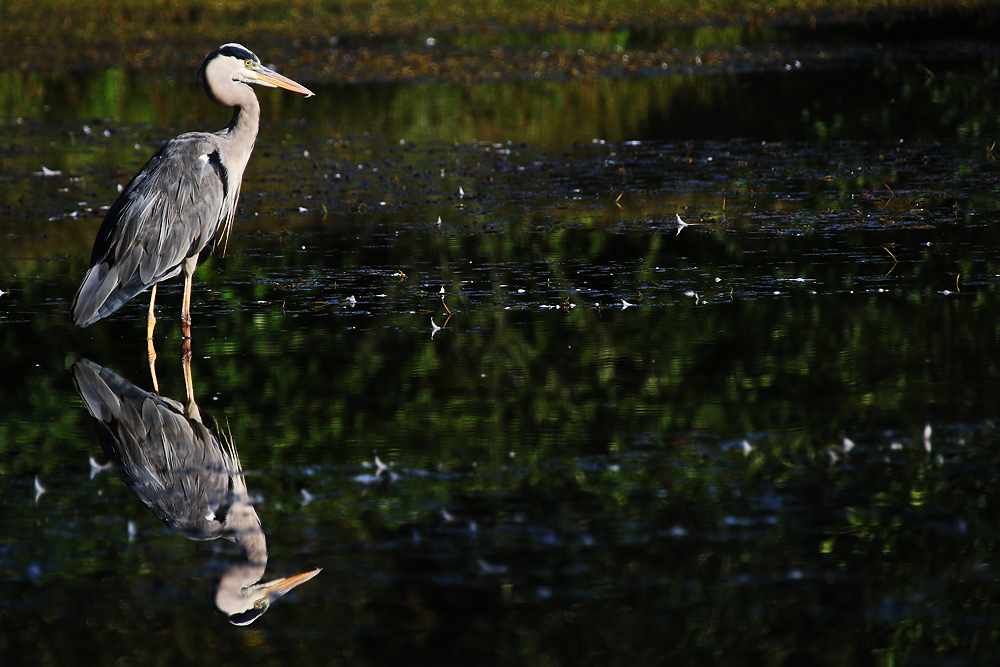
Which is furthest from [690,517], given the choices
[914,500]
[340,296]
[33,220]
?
[33,220]

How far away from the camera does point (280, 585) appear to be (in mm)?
4734

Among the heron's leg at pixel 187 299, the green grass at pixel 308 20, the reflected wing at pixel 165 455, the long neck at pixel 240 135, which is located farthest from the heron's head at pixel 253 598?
the green grass at pixel 308 20

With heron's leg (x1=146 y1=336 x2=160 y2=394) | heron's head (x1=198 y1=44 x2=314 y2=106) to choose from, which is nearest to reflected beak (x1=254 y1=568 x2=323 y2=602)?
heron's leg (x1=146 y1=336 x2=160 y2=394)

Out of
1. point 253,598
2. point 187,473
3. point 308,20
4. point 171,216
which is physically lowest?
point 187,473

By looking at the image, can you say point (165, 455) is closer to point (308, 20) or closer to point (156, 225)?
point (156, 225)

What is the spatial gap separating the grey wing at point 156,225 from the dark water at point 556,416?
381mm

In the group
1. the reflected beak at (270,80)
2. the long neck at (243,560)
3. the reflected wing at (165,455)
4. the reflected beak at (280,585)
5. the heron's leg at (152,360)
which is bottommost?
the heron's leg at (152,360)

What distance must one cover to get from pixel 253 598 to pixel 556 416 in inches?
87.7

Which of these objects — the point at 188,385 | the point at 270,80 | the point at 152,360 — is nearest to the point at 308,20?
the point at 270,80

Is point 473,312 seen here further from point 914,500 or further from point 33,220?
point 33,220

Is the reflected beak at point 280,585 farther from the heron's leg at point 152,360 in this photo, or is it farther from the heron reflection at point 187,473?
the heron's leg at point 152,360

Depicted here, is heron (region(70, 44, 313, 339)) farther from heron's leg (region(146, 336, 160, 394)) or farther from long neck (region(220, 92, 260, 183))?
heron's leg (region(146, 336, 160, 394))

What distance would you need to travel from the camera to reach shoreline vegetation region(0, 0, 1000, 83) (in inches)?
925

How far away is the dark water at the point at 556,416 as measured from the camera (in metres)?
4.39
